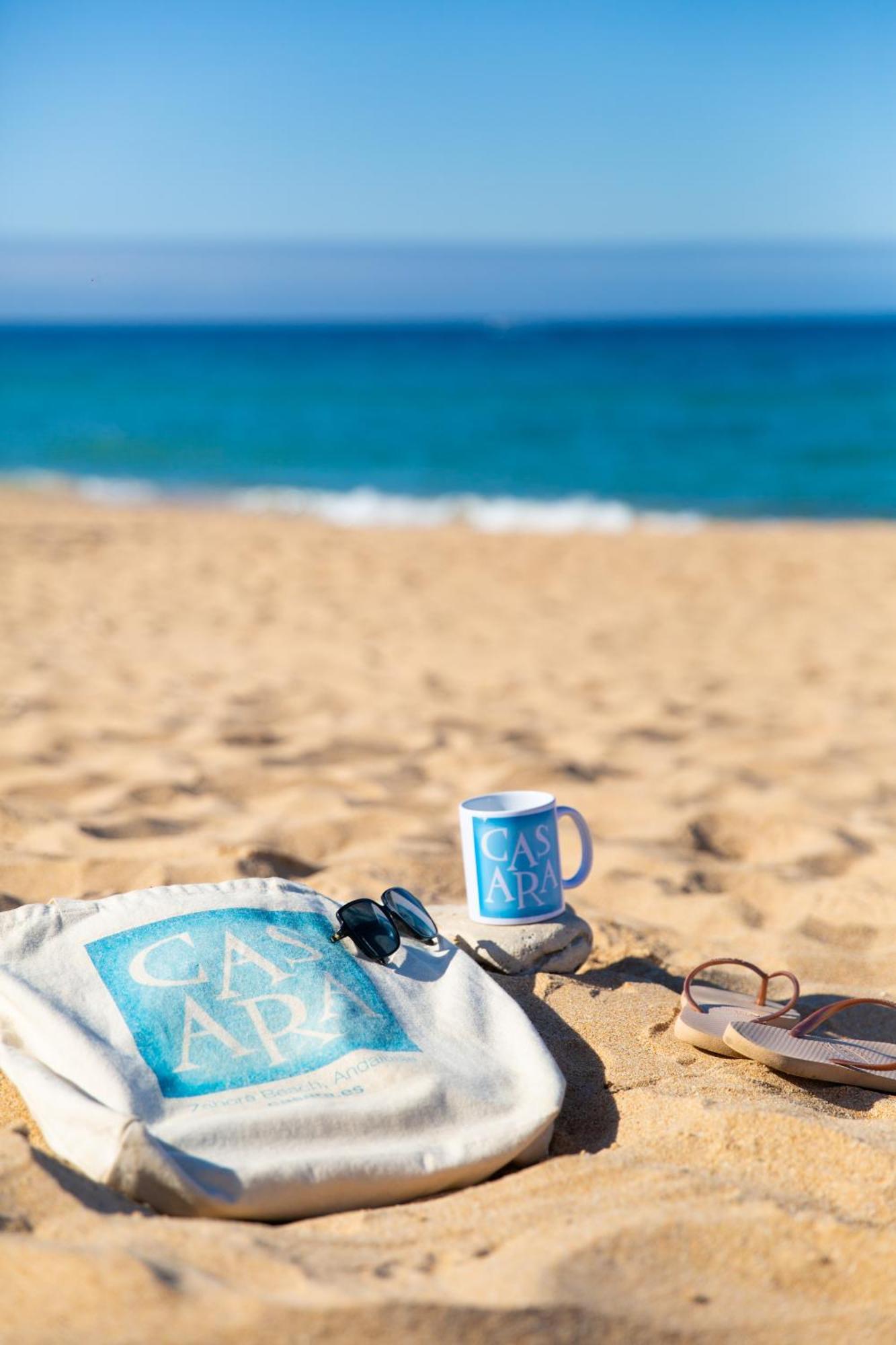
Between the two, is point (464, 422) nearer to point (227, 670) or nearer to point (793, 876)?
point (227, 670)

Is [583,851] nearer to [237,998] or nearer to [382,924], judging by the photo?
[382,924]

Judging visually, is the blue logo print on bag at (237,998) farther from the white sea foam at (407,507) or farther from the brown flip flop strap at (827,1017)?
the white sea foam at (407,507)

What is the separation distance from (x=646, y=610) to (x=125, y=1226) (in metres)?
5.97

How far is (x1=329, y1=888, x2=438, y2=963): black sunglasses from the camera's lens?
1.92m

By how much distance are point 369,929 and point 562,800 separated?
166 centimetres

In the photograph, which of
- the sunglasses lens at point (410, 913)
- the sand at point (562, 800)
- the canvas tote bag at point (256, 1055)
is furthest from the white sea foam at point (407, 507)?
the canvas tote bag at point (256, 1055)

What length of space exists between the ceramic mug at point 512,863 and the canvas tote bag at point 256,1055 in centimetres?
16

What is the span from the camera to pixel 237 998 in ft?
5.86

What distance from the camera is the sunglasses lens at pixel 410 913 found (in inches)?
78.5

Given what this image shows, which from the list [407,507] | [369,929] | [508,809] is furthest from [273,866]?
[407,507]

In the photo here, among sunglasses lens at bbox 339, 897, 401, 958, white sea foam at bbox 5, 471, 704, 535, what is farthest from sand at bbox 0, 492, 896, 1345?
white sea foam at bbox 5, 471, 704, 535

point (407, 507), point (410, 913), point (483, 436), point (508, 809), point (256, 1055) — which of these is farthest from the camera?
point (483, 436)

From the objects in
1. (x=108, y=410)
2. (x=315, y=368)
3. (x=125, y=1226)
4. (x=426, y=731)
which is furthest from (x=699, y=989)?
(x=315, y=368)

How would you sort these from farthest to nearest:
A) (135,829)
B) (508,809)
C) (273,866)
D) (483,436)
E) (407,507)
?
(483,436)
(407,507)
(135,829)
(273,866)
(508,809)
